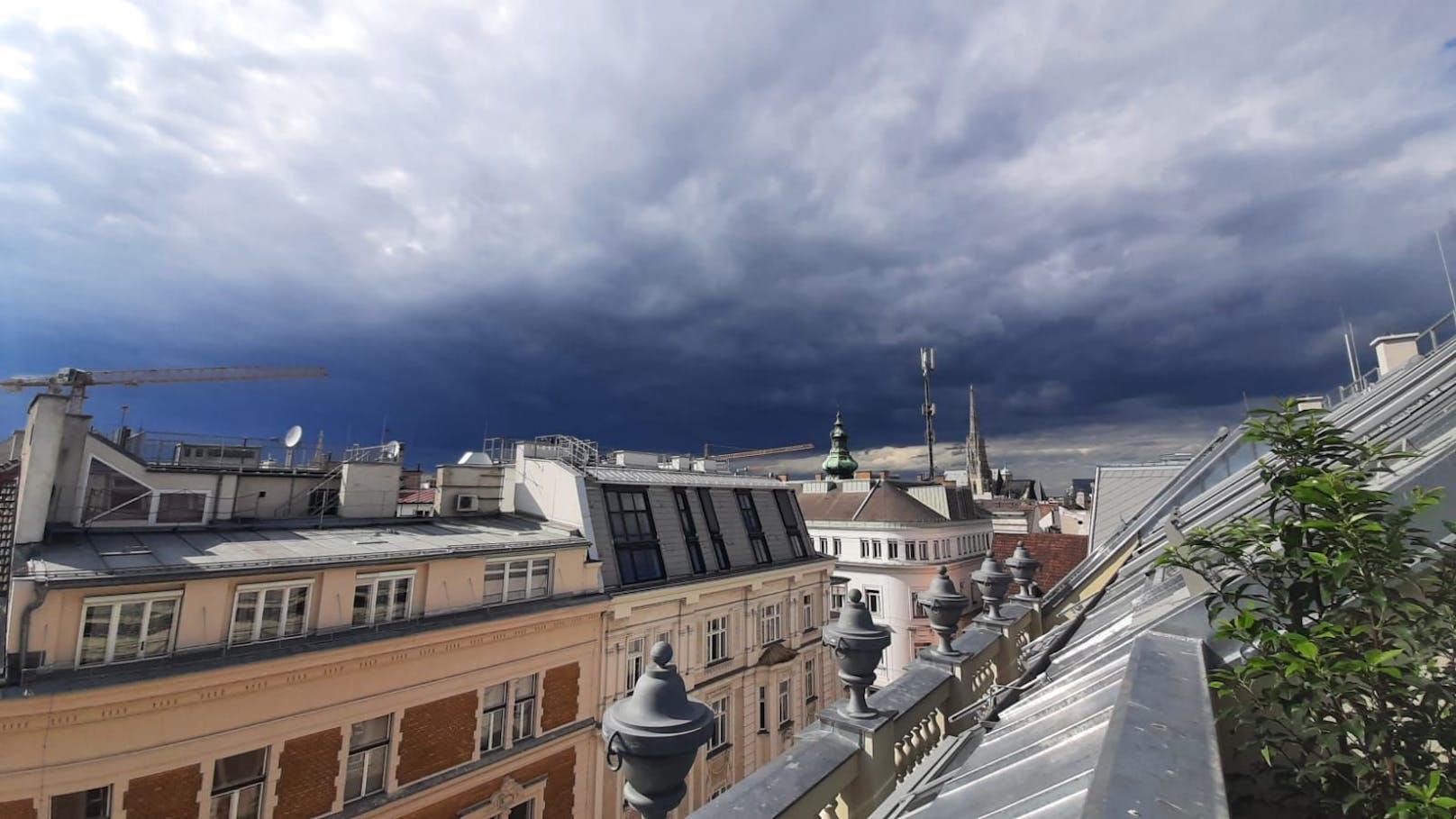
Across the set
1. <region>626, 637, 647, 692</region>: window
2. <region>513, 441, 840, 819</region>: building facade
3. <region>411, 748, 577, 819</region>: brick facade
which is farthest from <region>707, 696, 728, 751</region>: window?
<region>411, 748, 577, 819</region>: brick facade

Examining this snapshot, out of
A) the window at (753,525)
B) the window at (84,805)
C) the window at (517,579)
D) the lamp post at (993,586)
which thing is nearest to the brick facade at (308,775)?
the window at (84,805)

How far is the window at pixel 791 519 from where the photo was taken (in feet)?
83.4

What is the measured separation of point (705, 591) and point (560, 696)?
5717mm

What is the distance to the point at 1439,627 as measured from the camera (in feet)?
7.92

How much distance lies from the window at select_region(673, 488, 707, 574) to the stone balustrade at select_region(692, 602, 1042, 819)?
581 inches

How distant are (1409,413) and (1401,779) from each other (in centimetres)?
556

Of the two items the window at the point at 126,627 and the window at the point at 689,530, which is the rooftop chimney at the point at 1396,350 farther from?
the window at the point at 126,627

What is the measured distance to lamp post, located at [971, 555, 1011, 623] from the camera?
701 centimetres

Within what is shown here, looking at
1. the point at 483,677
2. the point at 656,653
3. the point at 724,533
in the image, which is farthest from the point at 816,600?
the point at 656,653

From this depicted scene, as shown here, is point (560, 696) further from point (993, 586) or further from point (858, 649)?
point (858, 649)

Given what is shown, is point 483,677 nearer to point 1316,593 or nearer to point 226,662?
point 226,662

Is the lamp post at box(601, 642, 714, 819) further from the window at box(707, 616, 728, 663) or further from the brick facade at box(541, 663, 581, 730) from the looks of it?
the window at box(707, 616, 728, 663)

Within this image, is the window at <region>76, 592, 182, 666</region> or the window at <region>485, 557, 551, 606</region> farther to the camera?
the window at <region>485, 557, 551, 606</region>

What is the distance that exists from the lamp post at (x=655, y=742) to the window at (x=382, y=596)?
40.0 feet
